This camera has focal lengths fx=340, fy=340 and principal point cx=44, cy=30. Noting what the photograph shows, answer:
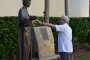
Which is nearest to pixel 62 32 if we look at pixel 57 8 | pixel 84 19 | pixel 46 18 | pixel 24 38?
pixel 24 38

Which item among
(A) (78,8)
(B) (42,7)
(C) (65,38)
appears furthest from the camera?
(A) (78,8)

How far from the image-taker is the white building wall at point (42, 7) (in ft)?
44.2

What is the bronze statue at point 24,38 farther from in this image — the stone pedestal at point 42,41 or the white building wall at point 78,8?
the white building wall at point 78,8

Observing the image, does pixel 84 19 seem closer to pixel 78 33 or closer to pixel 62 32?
pixel 78 33

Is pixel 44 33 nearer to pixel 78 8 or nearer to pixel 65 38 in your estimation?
pixel 65 38

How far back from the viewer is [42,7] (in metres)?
16.4

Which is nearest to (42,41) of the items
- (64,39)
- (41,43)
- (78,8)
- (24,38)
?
(41,43)

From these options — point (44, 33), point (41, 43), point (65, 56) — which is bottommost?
point (65, 56)

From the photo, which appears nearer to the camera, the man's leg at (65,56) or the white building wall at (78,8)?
the man's leg at (65,56)

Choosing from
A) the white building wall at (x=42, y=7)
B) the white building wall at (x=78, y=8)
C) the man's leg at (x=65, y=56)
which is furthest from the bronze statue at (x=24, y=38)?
the white building wall at (x=78, y=8)

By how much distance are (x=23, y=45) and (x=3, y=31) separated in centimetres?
496

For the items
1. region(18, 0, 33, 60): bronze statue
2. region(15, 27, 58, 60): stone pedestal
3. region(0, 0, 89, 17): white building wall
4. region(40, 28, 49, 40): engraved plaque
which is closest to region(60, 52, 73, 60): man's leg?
region(15, 27, 58, 60): stone pedestal

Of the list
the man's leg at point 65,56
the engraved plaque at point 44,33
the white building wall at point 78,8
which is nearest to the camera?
the man's leg at point 65,56

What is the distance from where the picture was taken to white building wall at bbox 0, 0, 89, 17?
13.5m
